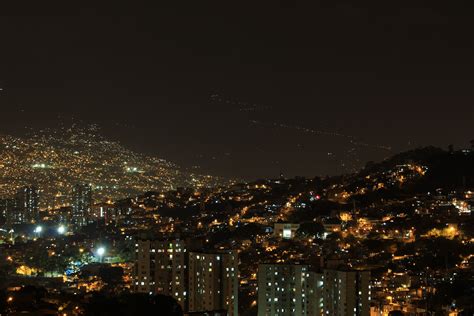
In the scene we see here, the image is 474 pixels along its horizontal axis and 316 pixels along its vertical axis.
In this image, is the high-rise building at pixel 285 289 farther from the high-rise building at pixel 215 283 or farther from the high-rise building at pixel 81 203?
the high-rise building at pixel 81 203

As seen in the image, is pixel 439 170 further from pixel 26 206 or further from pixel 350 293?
pixel 350 293

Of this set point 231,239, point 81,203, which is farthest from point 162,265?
point 81,203

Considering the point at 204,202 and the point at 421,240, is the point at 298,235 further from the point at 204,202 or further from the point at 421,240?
the point at 204,202

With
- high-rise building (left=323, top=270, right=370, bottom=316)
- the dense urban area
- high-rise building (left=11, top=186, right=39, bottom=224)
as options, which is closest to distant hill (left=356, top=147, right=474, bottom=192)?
the dense urban area

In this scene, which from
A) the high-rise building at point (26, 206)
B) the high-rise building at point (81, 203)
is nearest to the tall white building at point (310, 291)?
the high-rise building at point (26, 206)

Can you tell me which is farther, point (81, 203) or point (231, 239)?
point (81, 203)

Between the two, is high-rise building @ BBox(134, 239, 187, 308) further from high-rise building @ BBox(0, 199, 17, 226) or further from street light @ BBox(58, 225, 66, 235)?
high-rise building @ BBox(0, 199, 17, 226)
